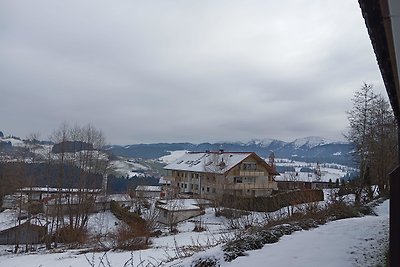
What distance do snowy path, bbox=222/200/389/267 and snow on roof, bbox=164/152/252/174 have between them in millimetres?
35462

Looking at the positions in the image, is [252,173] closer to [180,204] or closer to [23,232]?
[180,204]

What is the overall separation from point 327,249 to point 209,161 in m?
42.5

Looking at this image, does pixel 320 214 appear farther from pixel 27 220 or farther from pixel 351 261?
pixel 27 220

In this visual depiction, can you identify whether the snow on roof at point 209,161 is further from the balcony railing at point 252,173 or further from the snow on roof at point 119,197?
the snow on roof at point 119,197

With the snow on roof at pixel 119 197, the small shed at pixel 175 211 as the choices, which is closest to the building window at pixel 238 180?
the small shed at pixel 175 211

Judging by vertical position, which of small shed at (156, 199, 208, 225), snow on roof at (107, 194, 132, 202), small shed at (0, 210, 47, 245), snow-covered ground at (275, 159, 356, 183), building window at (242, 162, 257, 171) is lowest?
small shed at (0, 210, 47, 245)

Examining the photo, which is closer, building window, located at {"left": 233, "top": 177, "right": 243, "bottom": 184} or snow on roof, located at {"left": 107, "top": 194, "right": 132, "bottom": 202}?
snow on roof, located at {"left": 107, "top": 194, "right": 132, "bottom": 202}

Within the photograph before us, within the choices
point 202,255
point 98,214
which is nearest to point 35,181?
point 98,214

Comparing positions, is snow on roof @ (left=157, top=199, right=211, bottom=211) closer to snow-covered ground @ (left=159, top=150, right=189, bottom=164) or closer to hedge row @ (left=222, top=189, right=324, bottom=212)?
hedge row @ (left=222, top=189, right=324, bottom=212)

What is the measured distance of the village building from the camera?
44.1 meters

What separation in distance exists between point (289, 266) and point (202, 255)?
2.29 m

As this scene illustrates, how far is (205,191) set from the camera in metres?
47.2

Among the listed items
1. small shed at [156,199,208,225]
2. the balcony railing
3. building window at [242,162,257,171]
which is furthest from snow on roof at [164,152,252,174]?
small shed at [156,199,208,225]

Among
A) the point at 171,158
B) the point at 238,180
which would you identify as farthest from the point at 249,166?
the point at 171,158
